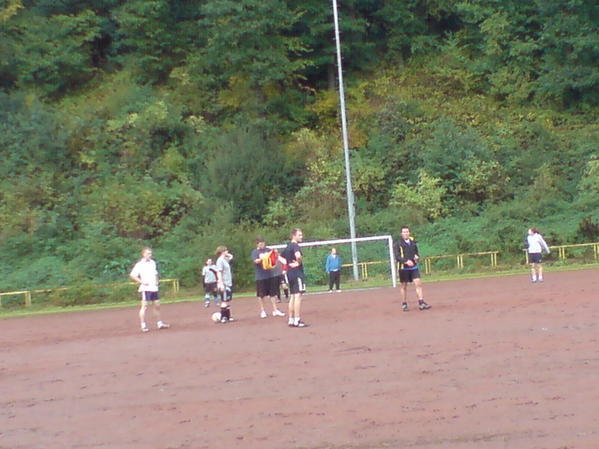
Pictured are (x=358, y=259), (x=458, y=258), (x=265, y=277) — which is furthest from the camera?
(x=458, y=258)

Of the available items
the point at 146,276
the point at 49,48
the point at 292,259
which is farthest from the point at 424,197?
the point at 292,259

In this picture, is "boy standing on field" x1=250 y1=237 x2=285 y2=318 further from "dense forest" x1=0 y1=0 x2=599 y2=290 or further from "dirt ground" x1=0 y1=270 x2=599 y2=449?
"dense forest" x1=0 y1=0 x2=599 y2=290

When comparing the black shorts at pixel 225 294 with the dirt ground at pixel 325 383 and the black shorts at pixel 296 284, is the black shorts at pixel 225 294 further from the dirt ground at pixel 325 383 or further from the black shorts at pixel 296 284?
the black shorts at pixel 296 284

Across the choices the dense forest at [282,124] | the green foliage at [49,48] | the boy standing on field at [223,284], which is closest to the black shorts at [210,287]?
the boy standing on field at [223,284]

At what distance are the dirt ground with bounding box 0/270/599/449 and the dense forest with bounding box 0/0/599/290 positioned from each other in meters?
20.4

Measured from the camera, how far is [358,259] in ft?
134

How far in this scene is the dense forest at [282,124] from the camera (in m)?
46.3

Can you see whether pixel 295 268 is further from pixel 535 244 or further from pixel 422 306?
pixel 535 244

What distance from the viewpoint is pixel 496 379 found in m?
13.6

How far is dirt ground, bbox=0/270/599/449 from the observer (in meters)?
11.2

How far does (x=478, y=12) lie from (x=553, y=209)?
14.5 metres

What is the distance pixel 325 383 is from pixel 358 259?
26.7 meters

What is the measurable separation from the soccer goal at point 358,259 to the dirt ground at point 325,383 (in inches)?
577

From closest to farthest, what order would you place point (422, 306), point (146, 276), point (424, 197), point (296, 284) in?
point (296, 284), point (146, 276), point (422, 306), point (424, 197)
